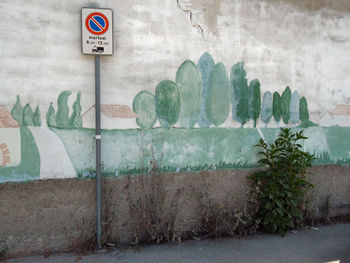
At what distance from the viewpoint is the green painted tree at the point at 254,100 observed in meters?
4.61

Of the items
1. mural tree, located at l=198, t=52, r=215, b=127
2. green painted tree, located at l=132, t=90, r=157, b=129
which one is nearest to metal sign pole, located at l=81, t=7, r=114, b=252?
green painted tree, located at l=132, t=90, r=157, b=129

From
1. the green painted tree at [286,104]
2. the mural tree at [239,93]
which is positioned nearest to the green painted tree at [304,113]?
the green painted tree at [286,104]

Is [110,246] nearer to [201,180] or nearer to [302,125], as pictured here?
[201,180]

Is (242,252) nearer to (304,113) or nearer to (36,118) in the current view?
(304,113)

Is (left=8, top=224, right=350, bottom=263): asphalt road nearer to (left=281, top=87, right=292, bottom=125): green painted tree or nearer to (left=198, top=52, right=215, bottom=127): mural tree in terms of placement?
(left=198, top=52, right=215, bottom=127): mural tree

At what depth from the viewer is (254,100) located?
15.2 feet

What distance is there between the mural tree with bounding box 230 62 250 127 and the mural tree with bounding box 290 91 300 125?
2.76ft

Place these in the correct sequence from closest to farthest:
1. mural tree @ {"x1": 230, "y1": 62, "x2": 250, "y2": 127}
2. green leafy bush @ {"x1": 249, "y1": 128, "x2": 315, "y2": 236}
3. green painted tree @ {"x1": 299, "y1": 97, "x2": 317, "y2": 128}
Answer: green leafy bush @ {"x1": 249, "y1": 128, "x2": 315, "y2": 236}
mural tree @ {"x1": 230, "y1": 62, "x2": 250, "y2": 127}
green painted tree @ {"x1": 299, "y1": 97, "x2": 317, "y2": 128}

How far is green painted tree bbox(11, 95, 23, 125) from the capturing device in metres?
3.64

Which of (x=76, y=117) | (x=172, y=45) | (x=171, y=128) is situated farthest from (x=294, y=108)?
(x=76, y=117)

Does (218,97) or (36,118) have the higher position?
(218,97)

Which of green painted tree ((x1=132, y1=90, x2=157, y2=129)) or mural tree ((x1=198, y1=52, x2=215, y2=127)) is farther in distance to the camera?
mural tree ((x1=198, y1=52, x2=215, y2=127))

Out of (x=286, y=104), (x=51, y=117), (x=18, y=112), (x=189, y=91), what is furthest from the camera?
(x=286, y=104)

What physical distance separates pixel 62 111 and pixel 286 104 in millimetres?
3394
